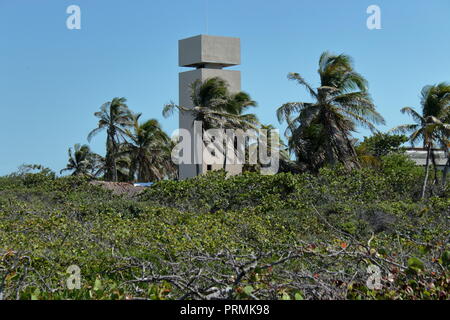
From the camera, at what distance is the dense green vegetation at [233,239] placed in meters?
4.67

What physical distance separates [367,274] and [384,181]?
1437cm

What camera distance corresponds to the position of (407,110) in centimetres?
2766

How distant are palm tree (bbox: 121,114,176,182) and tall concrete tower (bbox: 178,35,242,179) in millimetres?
1944

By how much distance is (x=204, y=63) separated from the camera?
40781mm

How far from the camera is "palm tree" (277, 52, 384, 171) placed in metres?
26.8

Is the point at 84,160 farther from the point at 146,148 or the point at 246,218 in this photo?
the point at 246,218

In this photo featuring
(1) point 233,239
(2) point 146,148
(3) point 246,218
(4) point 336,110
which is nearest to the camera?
(1) point 233,239

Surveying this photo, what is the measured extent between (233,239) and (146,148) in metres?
28.3

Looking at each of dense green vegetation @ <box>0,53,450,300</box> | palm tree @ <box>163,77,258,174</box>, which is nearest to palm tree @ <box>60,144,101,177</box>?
dense green vegetation @ <box>0,53,450,300</box>

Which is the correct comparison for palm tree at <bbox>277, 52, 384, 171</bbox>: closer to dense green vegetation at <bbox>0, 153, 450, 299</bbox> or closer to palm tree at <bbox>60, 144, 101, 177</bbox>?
dense green vegetation at <bbox>0, 153, 450, 299</bbox>

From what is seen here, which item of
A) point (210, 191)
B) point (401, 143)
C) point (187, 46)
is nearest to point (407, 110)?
point (210, 191)

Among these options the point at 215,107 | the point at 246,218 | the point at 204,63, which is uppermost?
the point at 204,63

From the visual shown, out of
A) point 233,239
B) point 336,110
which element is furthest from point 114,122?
point 233,239

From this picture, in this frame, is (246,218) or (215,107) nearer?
(246,218)
